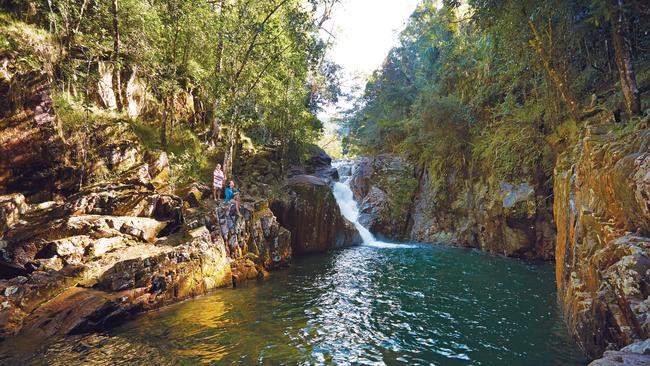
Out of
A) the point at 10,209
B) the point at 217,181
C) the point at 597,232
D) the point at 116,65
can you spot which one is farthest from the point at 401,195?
the point at 10,209

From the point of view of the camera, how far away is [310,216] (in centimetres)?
2200

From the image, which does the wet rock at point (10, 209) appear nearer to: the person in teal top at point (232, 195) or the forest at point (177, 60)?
the forest at point (177, 60)

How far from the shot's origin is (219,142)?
2378 centimetres

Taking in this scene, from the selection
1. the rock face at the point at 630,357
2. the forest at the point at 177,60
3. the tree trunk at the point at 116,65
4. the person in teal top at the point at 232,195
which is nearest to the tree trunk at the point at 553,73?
the rock face at the point at 630,357

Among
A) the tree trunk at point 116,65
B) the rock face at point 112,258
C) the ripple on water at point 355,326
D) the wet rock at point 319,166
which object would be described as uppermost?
the tree trunk at point 116,65

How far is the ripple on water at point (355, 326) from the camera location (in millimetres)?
7348

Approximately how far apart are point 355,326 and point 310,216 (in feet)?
42.9

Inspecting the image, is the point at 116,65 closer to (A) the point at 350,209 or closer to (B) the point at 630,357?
(B) the point at 630,357

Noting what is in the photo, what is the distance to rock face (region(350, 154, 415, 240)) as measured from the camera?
28969 mm

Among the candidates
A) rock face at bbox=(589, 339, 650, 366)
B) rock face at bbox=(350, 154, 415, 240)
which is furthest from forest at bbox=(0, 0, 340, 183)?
rock face at bbox=(589, 339, 650, 366)

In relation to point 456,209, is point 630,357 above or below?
below

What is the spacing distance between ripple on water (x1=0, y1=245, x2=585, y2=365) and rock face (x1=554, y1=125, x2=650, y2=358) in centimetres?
120

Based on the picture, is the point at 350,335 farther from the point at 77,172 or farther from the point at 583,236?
the point at 77,172

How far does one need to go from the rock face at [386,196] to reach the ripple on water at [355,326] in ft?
45.7
